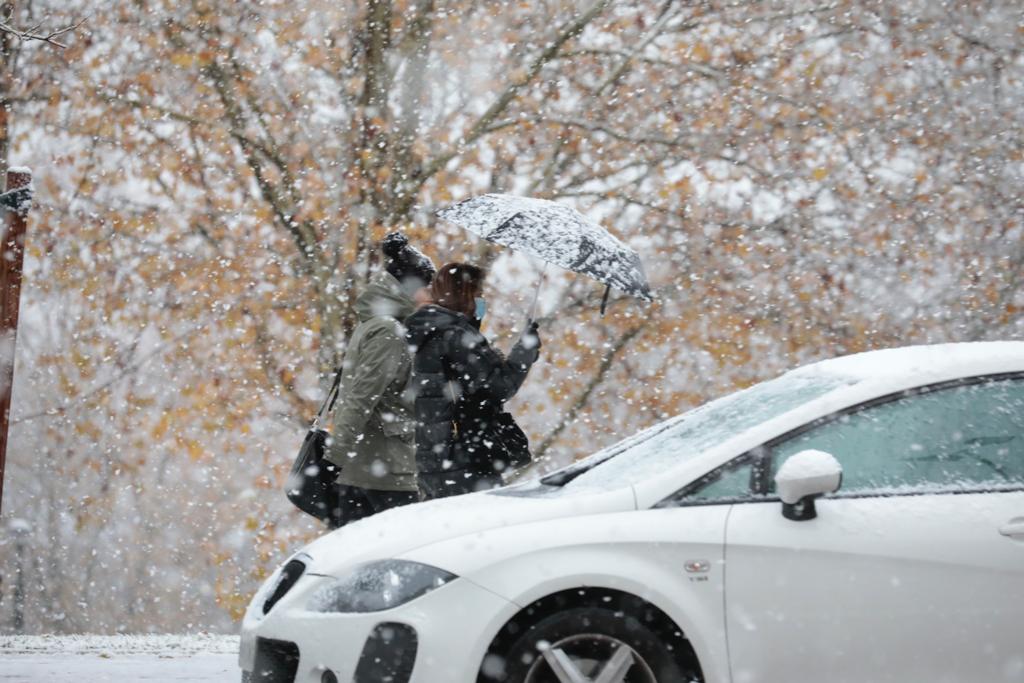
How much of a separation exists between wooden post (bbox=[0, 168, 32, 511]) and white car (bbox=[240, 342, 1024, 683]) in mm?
3068

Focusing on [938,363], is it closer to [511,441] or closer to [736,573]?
[736,573]

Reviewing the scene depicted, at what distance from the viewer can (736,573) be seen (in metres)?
3.87

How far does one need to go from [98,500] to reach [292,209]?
13.0 ft

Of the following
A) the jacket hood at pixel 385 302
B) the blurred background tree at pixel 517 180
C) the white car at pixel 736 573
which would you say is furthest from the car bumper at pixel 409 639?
the blurred background tree at pixel 517 180

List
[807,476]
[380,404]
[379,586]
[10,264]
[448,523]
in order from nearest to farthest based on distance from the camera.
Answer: [807,476]
[379,586]
[448,523]
[380,404]
[10,264]

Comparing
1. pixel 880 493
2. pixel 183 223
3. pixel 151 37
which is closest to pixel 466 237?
pixel 183 223

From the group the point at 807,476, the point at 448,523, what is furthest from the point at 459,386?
the point at 807,476

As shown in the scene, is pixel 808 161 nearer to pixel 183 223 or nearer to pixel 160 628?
pixel 183 223

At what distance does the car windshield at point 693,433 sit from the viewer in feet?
14.0

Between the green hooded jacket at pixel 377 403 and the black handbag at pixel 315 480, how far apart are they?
0.12 meters

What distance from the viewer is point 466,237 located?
1324 cm

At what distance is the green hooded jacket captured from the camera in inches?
247

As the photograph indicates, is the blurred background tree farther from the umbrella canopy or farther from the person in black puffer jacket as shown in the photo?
the person in black puffer jacket

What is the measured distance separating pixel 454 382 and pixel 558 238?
0.85 m
